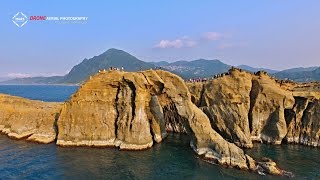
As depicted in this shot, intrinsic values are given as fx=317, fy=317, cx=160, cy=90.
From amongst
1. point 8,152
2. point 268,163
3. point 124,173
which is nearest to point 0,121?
point 8,152

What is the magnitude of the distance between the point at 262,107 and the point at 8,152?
52.5 m

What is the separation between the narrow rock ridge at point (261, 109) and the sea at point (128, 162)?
524 centimetres

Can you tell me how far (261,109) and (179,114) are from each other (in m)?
21.6

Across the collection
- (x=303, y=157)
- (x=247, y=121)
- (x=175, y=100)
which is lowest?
(x=303, y=157)

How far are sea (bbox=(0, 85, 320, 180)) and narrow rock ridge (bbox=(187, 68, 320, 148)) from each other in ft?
17.2

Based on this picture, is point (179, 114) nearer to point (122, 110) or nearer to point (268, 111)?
point (122, 110)

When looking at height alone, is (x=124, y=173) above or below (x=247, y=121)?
below

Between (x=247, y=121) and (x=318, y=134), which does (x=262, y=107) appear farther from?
(x=318, y=134)

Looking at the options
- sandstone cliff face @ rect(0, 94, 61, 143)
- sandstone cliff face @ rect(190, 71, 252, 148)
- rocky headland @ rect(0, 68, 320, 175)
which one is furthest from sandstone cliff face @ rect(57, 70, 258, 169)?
sandstone cliff face @ rect(190, 71, 252, 148)

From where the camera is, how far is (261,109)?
70625 millimetres

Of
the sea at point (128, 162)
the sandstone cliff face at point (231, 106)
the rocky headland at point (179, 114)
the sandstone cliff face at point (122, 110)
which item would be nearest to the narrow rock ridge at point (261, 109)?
the sandstone cliff face at point (231, 106)

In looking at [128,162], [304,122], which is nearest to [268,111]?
[304,122]

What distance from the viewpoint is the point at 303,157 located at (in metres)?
58.5

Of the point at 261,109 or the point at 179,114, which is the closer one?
the point at 179,114
